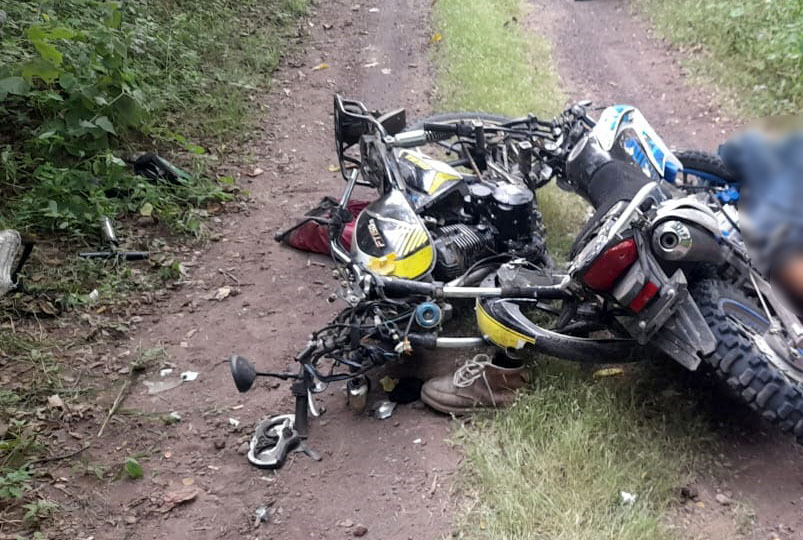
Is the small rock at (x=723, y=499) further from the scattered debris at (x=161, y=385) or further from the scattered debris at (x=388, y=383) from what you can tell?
the scattered debris at (x=161, y=385)

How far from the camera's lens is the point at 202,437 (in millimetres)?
3820

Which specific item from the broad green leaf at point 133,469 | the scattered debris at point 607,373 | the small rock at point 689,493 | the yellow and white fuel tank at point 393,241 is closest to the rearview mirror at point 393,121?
A: the yellow and white fuel tank at point 393,241

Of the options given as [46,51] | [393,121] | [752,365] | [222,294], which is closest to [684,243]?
[752,365]

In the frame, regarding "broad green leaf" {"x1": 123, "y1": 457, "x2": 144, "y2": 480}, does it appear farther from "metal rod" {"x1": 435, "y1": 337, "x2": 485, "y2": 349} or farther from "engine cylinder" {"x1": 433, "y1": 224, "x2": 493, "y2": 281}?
"engine cylinder" {"x1": 433, "y1": 224, "x2": 493, "y2": 281}

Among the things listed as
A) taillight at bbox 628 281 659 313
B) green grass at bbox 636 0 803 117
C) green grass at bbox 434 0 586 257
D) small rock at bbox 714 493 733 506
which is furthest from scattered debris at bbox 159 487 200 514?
green grass at bbox 636 0 803 117

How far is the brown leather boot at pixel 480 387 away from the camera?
365 centimetres

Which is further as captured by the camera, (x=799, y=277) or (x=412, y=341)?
(x=412, y=341)

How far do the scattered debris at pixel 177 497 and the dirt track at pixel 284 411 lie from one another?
0.04 metres

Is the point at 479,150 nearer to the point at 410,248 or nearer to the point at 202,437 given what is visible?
the point at 410,248

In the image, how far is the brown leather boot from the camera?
3.65 m

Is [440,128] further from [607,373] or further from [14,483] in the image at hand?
[14,483]

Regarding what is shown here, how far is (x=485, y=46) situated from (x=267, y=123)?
2.77 m

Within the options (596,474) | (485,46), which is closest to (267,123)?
(485,46)

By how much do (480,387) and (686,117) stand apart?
3.98 meters
